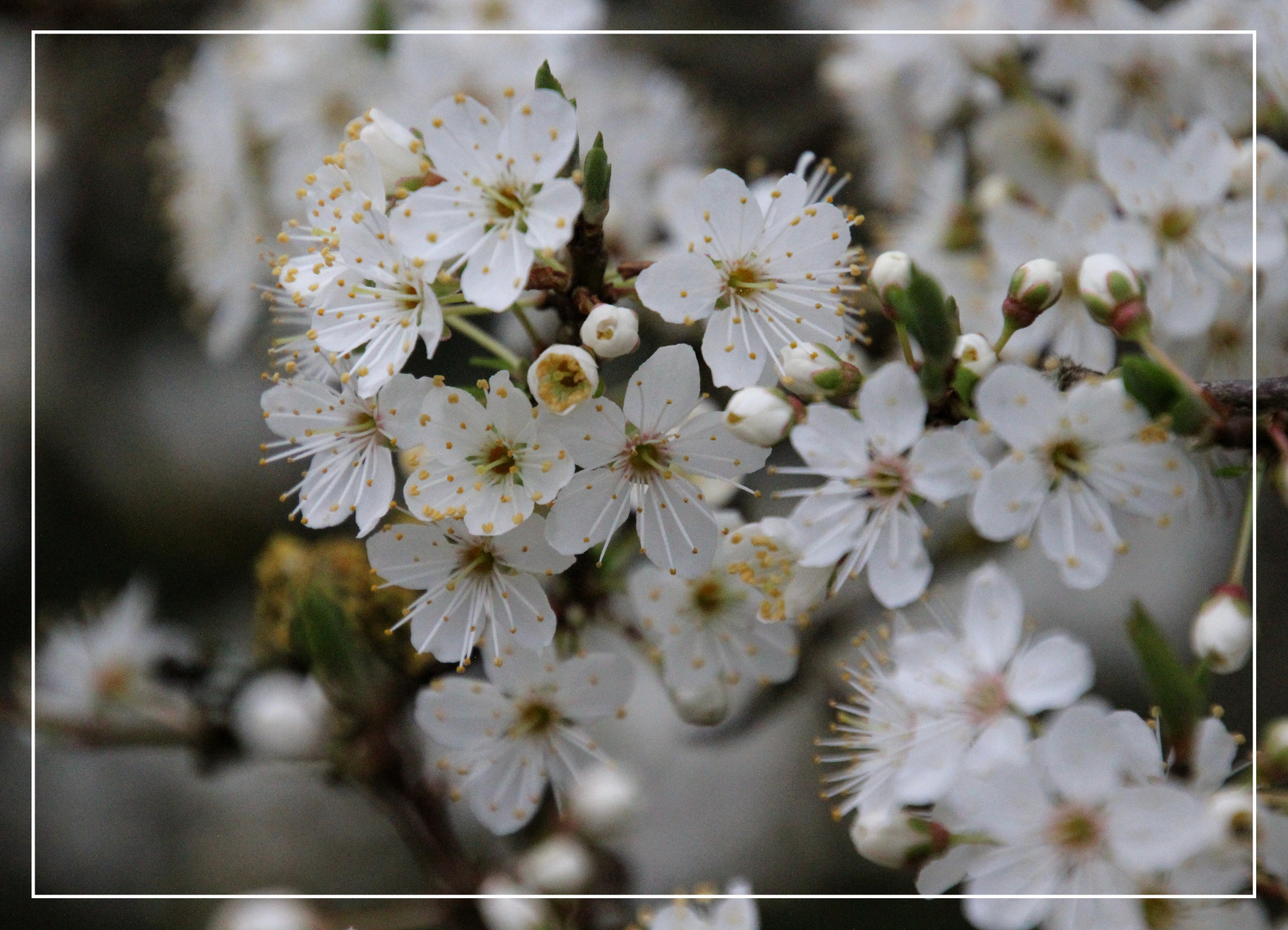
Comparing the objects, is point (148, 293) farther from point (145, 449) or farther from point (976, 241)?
point (976, 241)

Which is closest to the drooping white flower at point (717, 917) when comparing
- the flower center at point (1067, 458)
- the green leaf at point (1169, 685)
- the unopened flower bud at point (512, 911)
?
the unopened flower bud at point (512, 911)

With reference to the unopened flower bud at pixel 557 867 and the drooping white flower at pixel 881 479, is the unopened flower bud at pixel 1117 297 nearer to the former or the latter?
the drooping white flower at pixel 881 479

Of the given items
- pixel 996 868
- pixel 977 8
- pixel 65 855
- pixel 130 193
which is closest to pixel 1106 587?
pixel 977 8

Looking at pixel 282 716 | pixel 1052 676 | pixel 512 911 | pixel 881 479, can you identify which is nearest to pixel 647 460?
pixel 881 479

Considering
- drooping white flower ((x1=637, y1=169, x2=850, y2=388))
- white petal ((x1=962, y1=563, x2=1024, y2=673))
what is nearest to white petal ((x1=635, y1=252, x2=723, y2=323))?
drooping white flower ((x1=637, y1=169, x2=850, y2=388))

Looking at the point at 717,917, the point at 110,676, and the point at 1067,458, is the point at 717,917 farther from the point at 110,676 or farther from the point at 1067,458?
the point at 110,676
